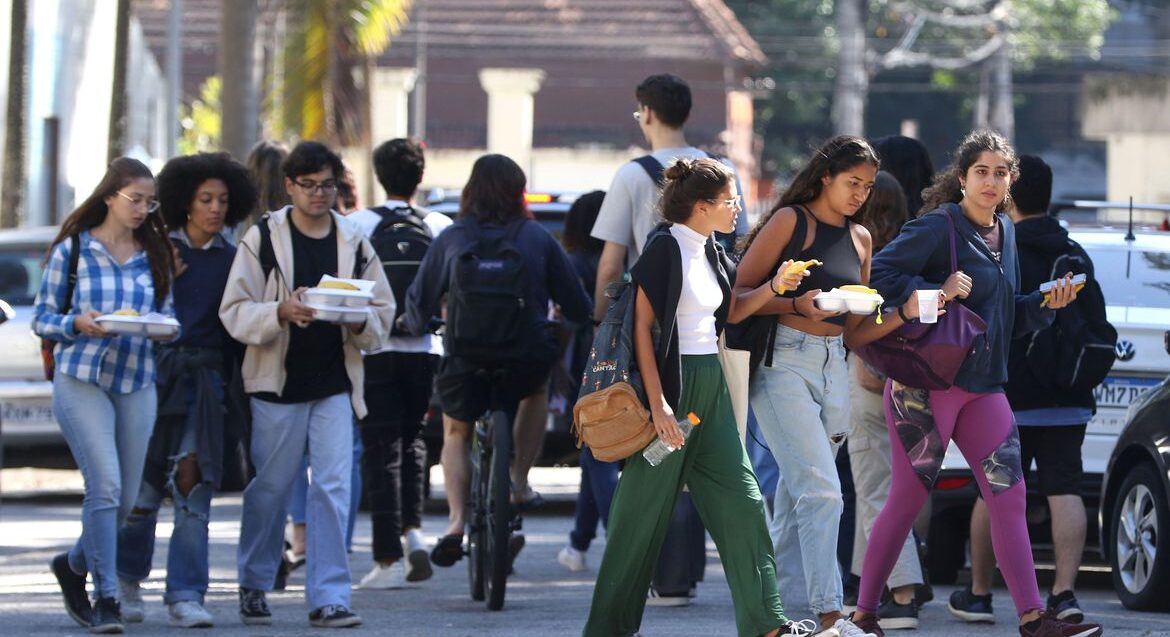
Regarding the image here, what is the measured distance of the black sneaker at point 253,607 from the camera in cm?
883

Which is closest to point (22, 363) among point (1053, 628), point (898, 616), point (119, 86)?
point (898, 616)

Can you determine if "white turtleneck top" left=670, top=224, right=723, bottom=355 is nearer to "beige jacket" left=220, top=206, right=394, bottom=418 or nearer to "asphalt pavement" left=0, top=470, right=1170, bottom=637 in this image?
"asphalt pavement" left=0, top=470, right=1170, bottom=637

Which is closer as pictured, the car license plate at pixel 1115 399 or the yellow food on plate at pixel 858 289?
the yellow food on plate at pixel 858 289

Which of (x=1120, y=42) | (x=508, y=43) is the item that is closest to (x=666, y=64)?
(x=508, y=43)

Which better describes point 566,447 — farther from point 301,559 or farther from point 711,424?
point 711,424

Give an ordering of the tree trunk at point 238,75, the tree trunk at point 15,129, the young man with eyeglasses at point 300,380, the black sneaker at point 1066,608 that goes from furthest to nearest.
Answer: the tree trunk at point 15,129 < the tree trunk at point 238,75 < the young man with eyeglasses at point 300,380 < the black sneaker at point 1066,608

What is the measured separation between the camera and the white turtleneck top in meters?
7.20

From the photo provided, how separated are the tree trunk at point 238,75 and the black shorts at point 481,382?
1011cm

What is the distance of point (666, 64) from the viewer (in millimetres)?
52750

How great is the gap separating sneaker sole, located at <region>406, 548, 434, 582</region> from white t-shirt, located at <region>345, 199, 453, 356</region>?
36.5 inches

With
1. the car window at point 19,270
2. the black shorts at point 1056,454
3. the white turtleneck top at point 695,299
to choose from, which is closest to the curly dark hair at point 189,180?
the white turtleneck top at point 695,299

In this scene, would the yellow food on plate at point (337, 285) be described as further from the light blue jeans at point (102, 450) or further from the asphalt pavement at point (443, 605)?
the asphalt pavement at point (443, 605)

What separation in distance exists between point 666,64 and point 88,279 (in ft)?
147

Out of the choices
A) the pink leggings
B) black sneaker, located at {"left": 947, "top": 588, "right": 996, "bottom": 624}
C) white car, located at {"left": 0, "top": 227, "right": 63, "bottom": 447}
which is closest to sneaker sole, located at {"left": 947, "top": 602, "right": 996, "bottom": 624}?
black sneaker, located at {"left": 947, "top": 588, "right": 996, "bottom": 624}
